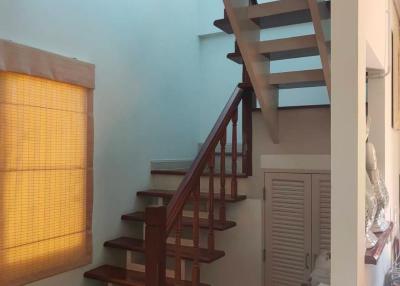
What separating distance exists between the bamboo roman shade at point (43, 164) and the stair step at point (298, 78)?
139 cm

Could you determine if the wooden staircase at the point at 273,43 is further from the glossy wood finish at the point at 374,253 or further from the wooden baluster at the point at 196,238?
the glossy wood finish at the point at 374,253

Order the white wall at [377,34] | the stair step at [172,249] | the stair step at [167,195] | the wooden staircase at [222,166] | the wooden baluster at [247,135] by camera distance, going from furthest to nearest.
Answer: the wooden baluster at [247,135]
the stair step at [167,195]
the stair step at [172,249]
the wooden staircase at [222,166]
the white wall at [377,34]

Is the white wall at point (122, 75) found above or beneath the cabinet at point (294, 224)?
above

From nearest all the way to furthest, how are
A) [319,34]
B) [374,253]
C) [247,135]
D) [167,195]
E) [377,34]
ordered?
1. [374,253]
2. [377,34]
3. [319,34]
4. [247,135]
5. [167,195]

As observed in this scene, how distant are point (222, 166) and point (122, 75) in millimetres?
1195

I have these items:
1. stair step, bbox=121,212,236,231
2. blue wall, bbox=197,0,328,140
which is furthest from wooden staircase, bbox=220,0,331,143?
A: blue wall, bbox=197,0,328,140

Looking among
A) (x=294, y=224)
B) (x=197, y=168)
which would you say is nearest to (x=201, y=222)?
(x=197, y=168)

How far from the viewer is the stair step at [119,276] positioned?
106 inches

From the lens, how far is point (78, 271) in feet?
9.16

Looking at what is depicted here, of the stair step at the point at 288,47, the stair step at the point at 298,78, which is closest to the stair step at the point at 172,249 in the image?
the stair step at the point at 298,78

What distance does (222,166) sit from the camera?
9.41ft

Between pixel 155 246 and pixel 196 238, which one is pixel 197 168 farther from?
pixel 155 246

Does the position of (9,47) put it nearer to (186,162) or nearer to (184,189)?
(184,189)

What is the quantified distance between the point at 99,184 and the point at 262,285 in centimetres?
151
